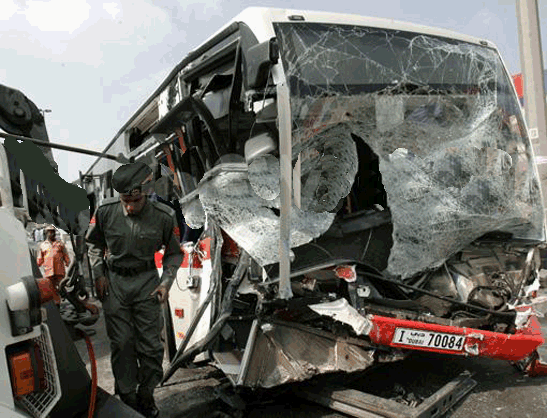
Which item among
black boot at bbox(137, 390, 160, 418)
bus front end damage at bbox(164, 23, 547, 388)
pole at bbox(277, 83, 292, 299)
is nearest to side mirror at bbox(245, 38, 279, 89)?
pole at bbox(277, 83, 292, 299)

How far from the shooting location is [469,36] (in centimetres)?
408

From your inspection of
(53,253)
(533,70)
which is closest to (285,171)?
(53,253)

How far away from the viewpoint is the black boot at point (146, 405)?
3.26 metres

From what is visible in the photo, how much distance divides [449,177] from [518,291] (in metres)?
1.04

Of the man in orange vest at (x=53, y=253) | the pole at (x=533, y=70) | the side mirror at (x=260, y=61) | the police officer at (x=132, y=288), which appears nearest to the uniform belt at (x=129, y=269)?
→ the police officer at (x=132, y=288)

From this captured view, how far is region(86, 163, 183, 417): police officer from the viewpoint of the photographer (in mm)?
3246

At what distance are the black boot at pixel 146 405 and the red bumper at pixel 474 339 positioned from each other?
152 cm

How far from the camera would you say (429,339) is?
130 inches

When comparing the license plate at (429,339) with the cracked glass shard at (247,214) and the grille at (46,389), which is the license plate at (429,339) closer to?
the cracked glass shard at (247,214)

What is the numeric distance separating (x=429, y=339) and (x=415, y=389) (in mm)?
725

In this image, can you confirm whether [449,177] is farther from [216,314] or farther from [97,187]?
[97,187]

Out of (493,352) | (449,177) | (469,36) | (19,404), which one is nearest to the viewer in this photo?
(19,404)

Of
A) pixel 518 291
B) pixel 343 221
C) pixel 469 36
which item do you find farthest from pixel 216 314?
pixel 469 36

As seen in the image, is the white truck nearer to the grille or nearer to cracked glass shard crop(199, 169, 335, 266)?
the grille
